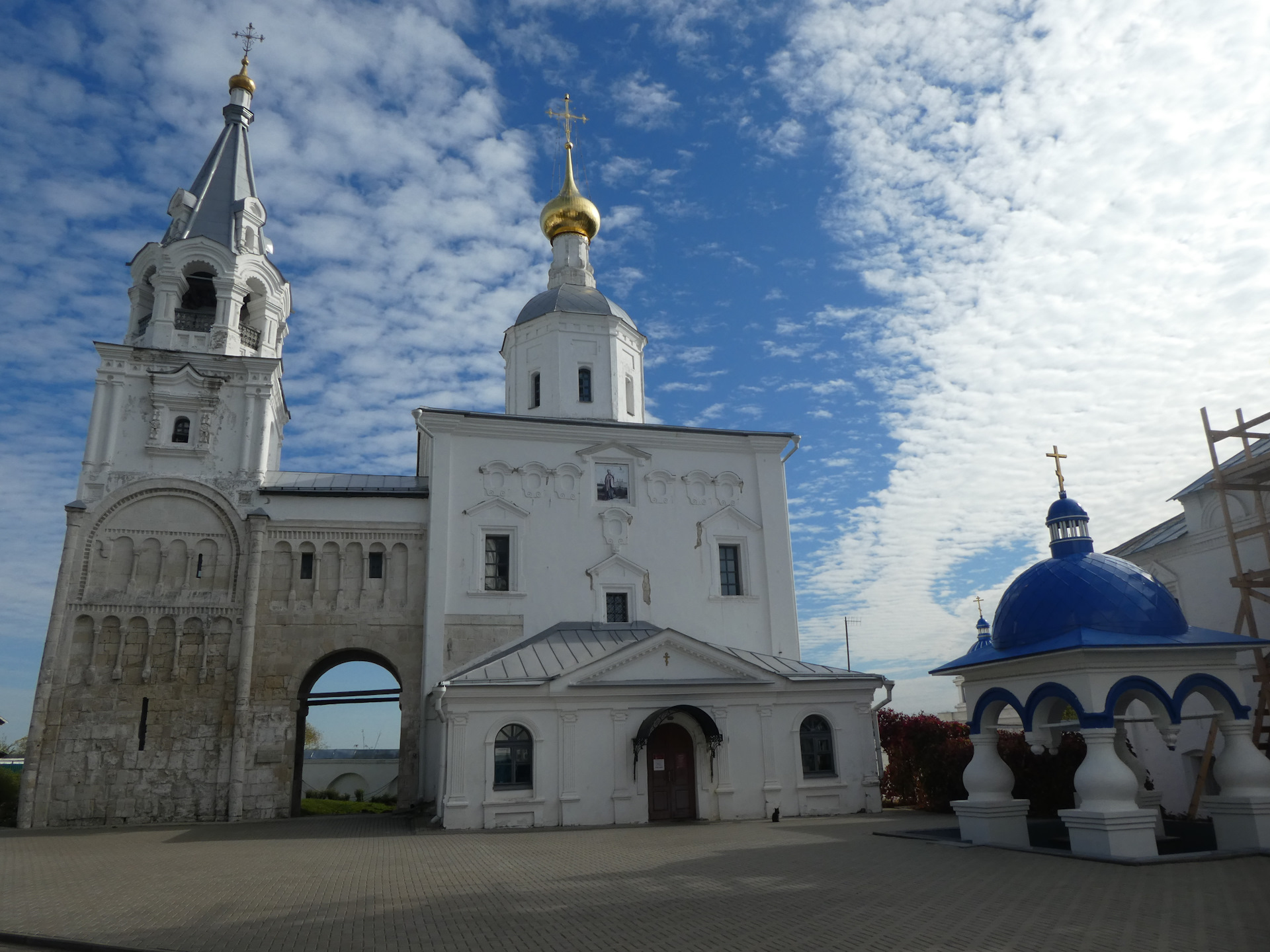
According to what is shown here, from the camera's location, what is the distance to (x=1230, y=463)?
18.0 m

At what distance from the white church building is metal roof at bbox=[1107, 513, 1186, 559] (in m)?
7.22

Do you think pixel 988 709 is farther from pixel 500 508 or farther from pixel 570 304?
pixel 570 304

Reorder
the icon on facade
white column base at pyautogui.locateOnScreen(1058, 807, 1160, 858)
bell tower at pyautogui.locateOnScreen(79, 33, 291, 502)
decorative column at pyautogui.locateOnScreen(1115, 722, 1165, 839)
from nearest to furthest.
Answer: white column base at pyautogui.locateOnScreen(1058, 807, 1160, 858) < decorative column at pyautogui.locateOnScreen(1115, 722, 1165, 839) < bell tower at pyautogui.locateOnScreen(79, 33, 291, 502) < the icon on facade

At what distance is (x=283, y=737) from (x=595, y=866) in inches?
473

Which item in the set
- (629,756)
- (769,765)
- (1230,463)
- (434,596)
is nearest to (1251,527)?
(1230,463)

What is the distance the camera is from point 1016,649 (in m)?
13.2

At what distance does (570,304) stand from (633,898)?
2001 cm

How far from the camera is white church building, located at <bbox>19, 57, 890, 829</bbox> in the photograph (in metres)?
18.9

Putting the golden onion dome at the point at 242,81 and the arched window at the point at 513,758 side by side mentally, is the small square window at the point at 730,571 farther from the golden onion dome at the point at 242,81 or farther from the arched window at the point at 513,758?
the golden onion dome at the point at 242,81

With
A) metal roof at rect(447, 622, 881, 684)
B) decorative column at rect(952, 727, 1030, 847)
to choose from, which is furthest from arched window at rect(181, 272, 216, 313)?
decorative column at rect(952, 727, 1030, 847)

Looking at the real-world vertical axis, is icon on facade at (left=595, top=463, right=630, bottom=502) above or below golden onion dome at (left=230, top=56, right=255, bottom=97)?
below

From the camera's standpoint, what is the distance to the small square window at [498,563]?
22703mm

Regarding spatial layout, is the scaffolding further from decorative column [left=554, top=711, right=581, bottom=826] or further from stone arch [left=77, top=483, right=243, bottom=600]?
stone arch [left=77, top=483, right=243, bottom=600]

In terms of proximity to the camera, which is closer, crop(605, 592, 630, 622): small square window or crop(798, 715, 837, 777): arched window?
crop(798, 715, 837, 777): arched window
